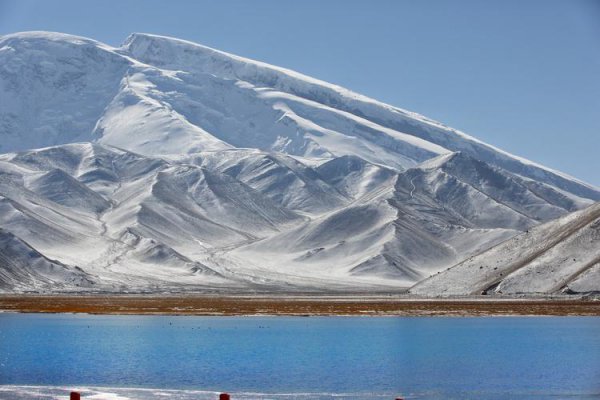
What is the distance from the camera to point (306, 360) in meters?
65.9

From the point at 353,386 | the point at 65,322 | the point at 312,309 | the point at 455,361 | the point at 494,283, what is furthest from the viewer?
the point at 494,283

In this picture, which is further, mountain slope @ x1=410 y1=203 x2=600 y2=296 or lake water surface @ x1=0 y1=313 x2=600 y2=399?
mountain slope @ x1=410 y1=203 x2=600 y2=296

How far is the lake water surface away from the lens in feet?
167

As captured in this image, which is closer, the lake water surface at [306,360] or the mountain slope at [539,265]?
the lake water surface at [306,360]

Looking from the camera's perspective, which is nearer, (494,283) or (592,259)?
(592,259)

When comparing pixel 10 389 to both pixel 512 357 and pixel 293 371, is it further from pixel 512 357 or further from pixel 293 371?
pixel 512 357

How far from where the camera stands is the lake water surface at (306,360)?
167 feet

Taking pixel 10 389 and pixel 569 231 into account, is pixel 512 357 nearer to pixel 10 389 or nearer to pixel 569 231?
pixel 10 389

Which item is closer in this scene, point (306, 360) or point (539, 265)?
point (306, 360)

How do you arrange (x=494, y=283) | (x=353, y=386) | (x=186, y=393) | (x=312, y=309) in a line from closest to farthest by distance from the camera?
(x=186, y=393), (x=353, y=386), (x=312, y=309), (x=494, y=283)

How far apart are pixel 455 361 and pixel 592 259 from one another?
3614 inches

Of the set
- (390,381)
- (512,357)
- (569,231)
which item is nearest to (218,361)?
(390,381)

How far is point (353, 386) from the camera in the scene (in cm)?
5247

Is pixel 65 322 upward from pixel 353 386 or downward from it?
downward
